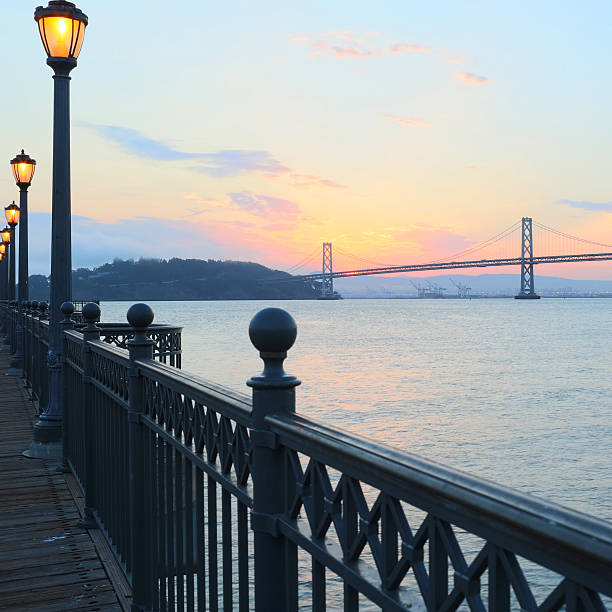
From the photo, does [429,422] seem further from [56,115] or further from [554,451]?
[56,115]

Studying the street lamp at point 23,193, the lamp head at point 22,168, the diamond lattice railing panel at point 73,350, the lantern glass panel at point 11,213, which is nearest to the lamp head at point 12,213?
the lantern glass panel at point 11,213

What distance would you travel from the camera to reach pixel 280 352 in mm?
2236

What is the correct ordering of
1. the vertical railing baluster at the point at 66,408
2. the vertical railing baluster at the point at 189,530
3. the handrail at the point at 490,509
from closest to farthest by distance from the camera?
1. the handrail at the point at 490,509
2. the vertical railing baluster at the point at 189,530
3. the vertical railing baluster at the point at 66,408

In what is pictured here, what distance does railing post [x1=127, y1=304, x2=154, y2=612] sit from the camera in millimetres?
3904

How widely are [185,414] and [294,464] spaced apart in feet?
3.54

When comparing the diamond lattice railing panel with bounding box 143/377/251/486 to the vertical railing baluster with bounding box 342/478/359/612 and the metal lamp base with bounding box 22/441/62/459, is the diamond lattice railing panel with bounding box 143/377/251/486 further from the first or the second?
the metal lamp base with bounding box 22/441/62/459

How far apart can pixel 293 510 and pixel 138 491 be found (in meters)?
2.03

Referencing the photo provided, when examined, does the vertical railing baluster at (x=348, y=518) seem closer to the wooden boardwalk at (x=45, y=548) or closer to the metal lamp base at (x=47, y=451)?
the wooden boardwalk at (x=45, y=548)

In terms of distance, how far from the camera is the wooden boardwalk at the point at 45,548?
4457 millimetres

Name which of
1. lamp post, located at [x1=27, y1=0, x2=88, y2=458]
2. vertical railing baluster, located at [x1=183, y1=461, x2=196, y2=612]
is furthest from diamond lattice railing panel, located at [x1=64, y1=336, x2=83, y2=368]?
vertical railing baluster, located at [x1=183, y1=461, x2=196, y2=612]

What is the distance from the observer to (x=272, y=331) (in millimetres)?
2199

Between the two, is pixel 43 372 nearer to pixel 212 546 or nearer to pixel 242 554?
pixel 212 546

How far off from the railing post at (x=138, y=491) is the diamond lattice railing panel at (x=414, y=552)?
75.7 inches

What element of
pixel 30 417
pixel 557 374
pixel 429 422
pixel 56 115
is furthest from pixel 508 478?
pixel 557 374
